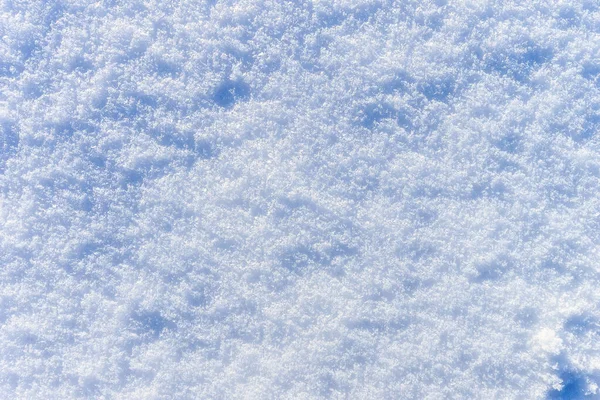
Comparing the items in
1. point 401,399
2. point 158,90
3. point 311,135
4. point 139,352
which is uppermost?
point 158,90

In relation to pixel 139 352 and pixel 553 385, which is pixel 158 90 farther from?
pixel 553 385

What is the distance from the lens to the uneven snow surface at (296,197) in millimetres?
1580

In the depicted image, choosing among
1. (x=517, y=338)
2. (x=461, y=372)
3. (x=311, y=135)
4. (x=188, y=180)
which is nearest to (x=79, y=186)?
(x=188, y=180)

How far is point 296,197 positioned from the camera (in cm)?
161

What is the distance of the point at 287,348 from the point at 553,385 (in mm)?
899

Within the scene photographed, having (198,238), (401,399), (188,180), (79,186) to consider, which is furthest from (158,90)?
(401,399)

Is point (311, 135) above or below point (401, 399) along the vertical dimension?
above

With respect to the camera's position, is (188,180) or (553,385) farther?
(188,180)

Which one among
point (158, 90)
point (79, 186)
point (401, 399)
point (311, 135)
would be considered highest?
point (158, 90)

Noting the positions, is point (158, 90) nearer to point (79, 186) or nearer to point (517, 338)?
point (79, 186)

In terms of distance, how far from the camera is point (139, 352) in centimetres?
162

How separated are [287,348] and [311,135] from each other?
2.46ft

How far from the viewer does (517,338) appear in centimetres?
156

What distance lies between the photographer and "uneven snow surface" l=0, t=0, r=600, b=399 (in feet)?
5.18
